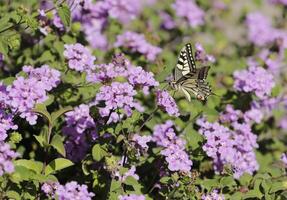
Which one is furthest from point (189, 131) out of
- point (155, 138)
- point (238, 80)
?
point (238, 80)

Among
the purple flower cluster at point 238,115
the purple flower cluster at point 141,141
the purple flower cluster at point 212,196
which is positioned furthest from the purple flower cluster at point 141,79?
the purple flower cluster at point 238,115

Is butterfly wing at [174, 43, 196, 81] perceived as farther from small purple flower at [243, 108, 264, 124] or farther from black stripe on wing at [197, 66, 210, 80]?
small purple flower at [243, 108, 264, 124]

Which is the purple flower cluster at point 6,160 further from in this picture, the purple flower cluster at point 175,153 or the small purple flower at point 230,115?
the small purple flower at point 230,115

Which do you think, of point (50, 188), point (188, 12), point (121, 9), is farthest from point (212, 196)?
point (188, 12)

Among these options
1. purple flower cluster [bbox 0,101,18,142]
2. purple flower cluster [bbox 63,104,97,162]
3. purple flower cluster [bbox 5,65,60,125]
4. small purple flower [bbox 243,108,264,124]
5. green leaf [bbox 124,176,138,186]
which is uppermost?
small purple flower [bbox 243,108,264,124]

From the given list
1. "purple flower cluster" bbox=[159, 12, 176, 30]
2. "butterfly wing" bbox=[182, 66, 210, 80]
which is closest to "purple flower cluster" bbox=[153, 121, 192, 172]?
"butterfly wing" bbox=[182, 66, 210, 80]

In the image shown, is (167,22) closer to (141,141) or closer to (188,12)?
(188,12)

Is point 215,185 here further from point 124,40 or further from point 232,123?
point 124,40
